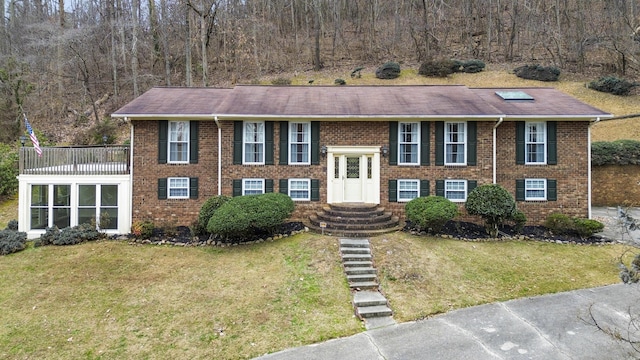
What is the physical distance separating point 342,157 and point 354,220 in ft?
9.39

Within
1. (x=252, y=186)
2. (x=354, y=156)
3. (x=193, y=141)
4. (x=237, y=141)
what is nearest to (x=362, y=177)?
(x=354, y=156)

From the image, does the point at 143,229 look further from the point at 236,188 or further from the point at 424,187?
the point at 424,187

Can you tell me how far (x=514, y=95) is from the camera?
1536cm

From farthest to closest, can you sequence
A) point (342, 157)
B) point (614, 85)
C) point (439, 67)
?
point (439, 67), point (614, 85), point (342, 157)

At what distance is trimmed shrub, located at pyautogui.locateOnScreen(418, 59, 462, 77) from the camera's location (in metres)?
32.4

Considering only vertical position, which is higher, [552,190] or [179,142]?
[179,142]

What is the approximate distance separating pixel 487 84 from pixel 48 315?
33.2m

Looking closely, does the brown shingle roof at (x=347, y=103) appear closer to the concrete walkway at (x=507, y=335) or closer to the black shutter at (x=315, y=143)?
the black shutter at (x=315, y=143)

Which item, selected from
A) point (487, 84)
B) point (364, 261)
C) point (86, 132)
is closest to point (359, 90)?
point (364, 261)

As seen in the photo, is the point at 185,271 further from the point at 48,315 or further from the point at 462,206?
the point at 462,206

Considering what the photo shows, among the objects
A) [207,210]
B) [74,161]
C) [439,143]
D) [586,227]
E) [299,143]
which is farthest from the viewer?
[299,143]

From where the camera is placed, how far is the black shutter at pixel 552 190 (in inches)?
530

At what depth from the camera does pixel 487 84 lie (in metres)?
30.4

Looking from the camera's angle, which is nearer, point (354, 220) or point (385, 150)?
point (354, 220)
